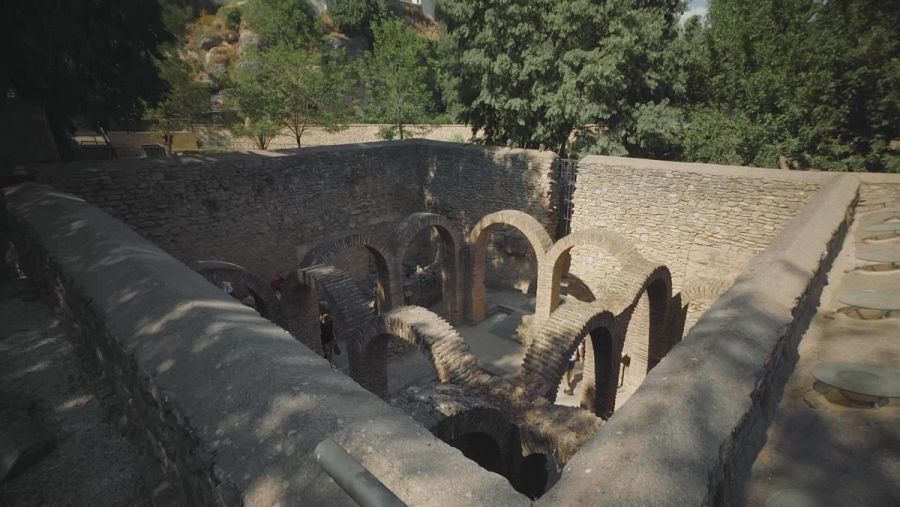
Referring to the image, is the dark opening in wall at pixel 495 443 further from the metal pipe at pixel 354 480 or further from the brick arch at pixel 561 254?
the brick arch at pixel 561 254

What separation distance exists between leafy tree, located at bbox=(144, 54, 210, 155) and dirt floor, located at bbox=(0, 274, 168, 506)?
21.1 m

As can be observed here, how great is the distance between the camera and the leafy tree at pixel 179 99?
21.8m

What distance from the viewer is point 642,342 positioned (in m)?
9.84

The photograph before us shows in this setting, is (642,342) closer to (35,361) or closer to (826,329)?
(826,329)

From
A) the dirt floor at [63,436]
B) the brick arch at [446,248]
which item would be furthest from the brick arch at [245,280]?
the dirt floor at [63,436]

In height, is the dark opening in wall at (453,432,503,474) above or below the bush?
below

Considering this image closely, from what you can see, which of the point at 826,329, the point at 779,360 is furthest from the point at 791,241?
the point at 779,360

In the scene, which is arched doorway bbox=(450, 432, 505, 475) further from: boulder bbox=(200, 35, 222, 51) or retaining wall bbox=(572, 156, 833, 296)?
boulder bbox=(200, 35, 222, 51)

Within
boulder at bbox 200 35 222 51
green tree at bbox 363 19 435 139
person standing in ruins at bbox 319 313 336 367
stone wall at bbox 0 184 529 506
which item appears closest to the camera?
stone wall at bbox 0 184 529 506

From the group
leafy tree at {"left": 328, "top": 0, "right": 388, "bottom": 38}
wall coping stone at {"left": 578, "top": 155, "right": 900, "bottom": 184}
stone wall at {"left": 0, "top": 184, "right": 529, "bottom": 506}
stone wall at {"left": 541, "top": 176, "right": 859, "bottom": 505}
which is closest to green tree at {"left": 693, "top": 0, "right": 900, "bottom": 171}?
wall coping stone at {"left": 578, "top": 155, "right": 900, "bottom": 184}

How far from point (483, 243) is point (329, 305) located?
5047 mm

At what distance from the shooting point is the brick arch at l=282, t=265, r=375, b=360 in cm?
793

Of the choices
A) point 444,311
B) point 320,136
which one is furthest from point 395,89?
point 444,311

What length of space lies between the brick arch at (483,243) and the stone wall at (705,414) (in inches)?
265
